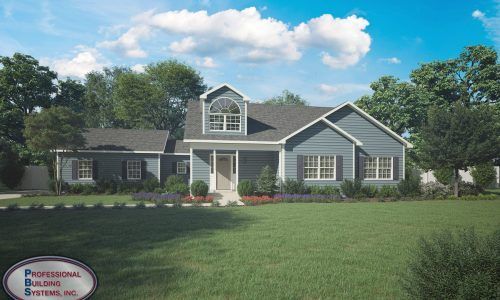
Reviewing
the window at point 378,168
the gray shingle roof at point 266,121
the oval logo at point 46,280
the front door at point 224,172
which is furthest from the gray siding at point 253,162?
the oval logo at point 46,280

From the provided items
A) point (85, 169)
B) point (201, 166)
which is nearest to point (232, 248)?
point (201, 166)

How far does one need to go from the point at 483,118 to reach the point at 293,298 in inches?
807

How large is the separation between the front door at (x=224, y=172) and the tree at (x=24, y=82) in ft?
69.8

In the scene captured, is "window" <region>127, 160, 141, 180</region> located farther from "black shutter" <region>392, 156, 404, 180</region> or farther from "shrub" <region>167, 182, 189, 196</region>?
"black shutter" <region>392, 156, 404, 180</region>

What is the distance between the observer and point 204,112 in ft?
71.9

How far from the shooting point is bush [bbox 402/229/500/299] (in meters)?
3.62

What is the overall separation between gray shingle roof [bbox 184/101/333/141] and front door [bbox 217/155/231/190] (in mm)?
2267

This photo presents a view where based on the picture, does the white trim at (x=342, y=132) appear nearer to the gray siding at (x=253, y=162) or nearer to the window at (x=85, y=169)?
the gray siding at (x=253, y=162)

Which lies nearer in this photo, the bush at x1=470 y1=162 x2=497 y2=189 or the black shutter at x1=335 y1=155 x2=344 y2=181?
the black shutter at x1=335 y1=155 x2=344 y2=181

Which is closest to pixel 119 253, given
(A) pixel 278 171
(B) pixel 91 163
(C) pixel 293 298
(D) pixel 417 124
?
(C) pixel 293 298

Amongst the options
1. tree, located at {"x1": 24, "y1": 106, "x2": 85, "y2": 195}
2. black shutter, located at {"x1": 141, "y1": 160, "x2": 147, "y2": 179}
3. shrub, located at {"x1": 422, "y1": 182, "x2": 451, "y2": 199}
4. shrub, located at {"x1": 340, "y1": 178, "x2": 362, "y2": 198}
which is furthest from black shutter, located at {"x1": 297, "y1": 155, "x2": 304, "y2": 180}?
tree, located at {"x1": 24, "y1": 106, "x2": 85, "y2": 195}

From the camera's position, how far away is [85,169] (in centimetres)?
2558

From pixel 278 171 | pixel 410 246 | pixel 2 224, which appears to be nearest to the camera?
pixel 410 246

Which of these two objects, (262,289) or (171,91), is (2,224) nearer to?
(262,289)
